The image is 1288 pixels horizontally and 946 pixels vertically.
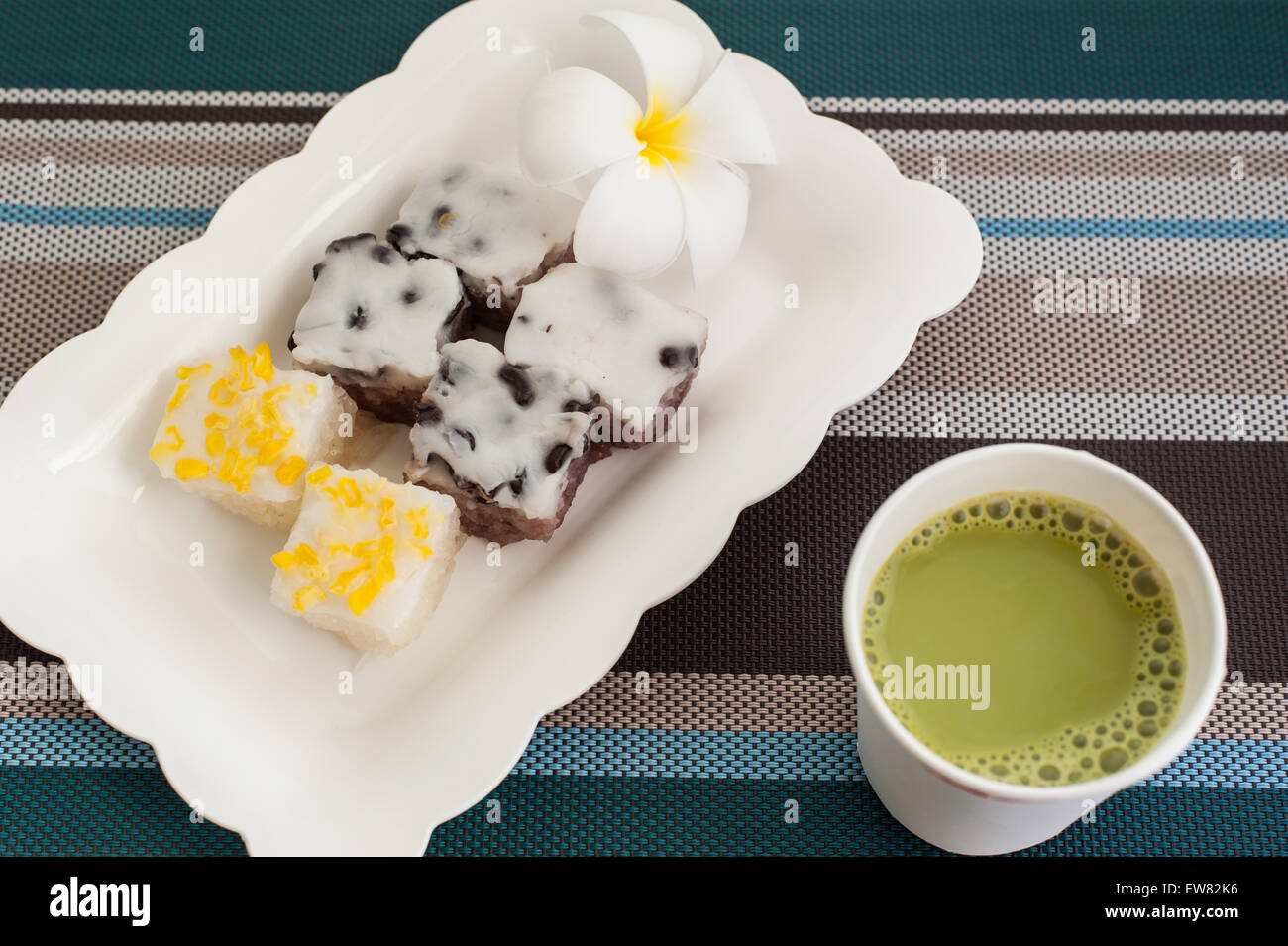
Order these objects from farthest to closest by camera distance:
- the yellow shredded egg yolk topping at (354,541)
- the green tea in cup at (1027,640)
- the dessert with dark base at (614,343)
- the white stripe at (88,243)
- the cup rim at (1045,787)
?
the white stripe at (88,243), the dessert with dark base at (614,343), the yellow shredded egg yolk topping at (354,541), the green tea in cup at (1027,640), the cup rim at (1045,787)

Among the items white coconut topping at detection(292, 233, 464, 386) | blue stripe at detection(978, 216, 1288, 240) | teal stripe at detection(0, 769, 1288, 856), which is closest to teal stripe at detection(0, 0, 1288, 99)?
blue stripe at detection(978, 216, 1288, 240)

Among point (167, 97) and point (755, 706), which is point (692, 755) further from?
point (167, 97)

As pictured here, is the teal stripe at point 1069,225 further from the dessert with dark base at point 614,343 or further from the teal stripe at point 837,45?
the dessert with dark base at point 614,343

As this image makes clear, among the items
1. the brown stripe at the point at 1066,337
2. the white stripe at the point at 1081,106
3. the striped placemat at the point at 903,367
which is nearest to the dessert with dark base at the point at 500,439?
the striped placemat at the point at 903,367

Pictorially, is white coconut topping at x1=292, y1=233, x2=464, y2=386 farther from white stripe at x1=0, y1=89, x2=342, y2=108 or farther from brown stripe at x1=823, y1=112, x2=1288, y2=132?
brown stripe at x1=823, y1=112, x2=1288, y2=132

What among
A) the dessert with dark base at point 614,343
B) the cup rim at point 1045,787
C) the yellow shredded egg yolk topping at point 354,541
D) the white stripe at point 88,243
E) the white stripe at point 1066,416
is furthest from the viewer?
the white stripe at point 88,243

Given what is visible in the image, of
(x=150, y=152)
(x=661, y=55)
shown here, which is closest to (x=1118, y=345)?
(x=661, y=55)
